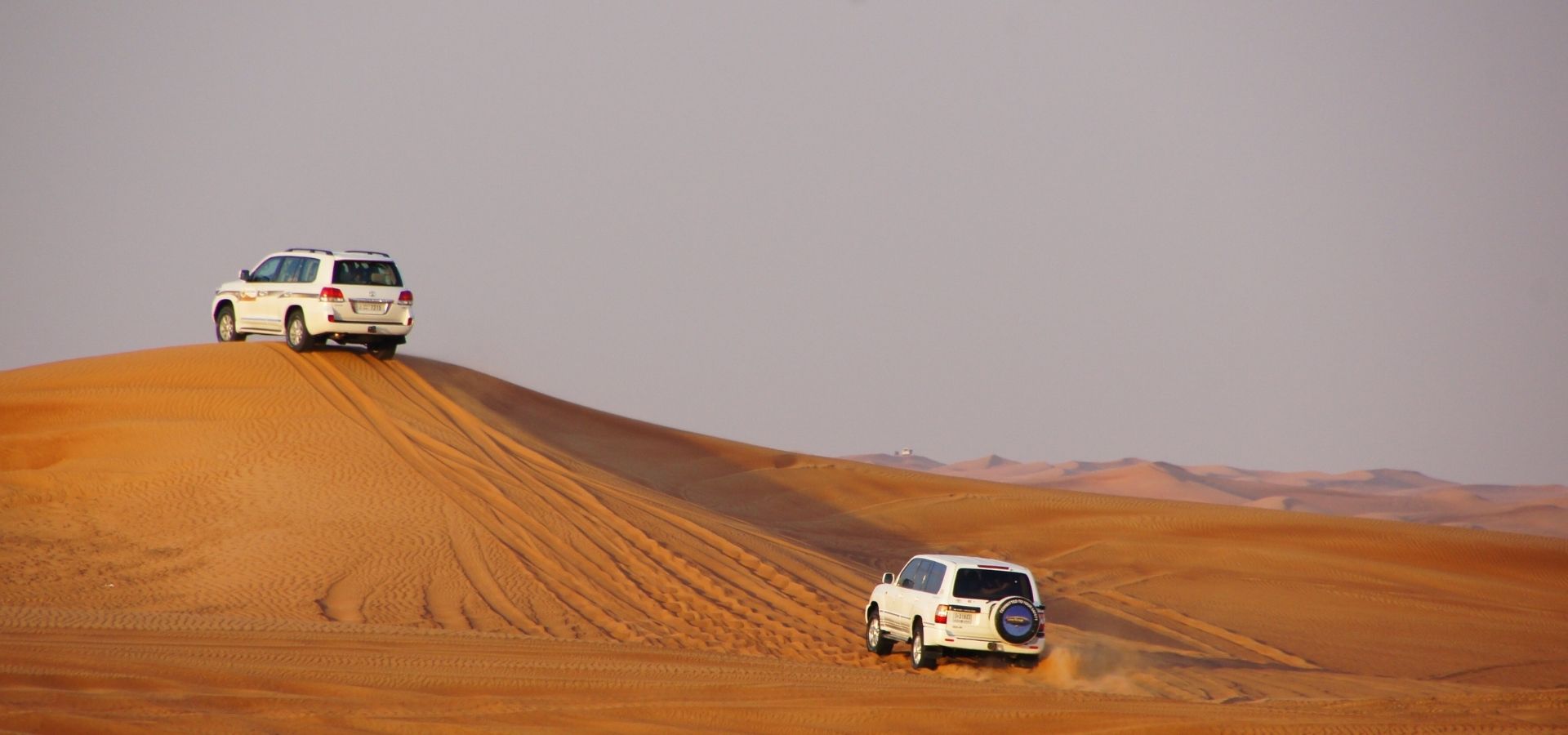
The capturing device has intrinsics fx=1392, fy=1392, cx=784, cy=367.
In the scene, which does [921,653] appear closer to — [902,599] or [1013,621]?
[902,599]

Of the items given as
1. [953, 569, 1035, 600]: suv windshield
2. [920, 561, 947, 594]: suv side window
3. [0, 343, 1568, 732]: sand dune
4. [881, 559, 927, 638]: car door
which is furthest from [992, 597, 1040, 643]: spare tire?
[881, 559, 927, 638]: car door

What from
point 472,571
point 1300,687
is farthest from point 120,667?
point 1300,687

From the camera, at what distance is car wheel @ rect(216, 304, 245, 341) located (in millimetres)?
31562

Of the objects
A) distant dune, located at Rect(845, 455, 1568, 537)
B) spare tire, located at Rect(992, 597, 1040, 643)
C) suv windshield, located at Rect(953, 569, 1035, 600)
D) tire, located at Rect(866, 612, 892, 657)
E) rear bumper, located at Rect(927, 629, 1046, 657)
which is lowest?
tire, located at Rect(866, 612, 892, 657)

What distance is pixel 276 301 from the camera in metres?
29.6

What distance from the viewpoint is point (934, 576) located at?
18109 millimetres

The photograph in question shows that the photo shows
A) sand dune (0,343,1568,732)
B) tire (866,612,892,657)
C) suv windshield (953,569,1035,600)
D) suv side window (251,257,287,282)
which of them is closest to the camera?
sand dune (0,343,1568,732)

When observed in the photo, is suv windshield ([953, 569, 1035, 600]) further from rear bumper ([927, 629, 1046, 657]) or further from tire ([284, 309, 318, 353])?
tire ([284, 309, 318, 353])

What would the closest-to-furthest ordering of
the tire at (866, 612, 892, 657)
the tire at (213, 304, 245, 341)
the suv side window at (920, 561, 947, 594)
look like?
the suv side window at (920, 561, 947, 594) → the tire at (866, 612, 892, 657) → the tire at (213, 304, 245, 341)

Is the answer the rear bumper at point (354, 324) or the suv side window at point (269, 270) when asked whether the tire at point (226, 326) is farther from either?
the rear bumper at point (354, 324)

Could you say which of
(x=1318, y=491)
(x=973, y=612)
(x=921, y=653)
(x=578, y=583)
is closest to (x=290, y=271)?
(x=578, y=583)

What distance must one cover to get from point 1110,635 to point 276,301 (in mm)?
18345

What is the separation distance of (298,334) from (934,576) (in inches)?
678

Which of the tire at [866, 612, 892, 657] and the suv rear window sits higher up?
the suv rear window
